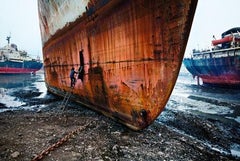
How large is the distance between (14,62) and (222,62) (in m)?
28.8

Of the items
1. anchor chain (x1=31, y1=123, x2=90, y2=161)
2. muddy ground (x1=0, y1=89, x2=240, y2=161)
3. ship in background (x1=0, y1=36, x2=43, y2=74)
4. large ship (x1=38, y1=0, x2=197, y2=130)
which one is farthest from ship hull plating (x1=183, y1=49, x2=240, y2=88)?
ship in background (x1=0, y1=36, x2=43, y2=74)

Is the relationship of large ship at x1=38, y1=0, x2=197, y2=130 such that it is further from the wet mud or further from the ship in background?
the ship in background

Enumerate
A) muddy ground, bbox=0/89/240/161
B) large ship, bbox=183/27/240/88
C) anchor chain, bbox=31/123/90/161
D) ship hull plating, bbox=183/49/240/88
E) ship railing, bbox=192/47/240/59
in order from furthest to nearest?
large ship, bbox=183/27/240/88 → ship hull plating, bbox=183/49/240/88 → ship railing, bbox=192/47/240/59 → muddy ground, bbox=0/89/240/161 → anchor chain, bbox=31/123/90/161

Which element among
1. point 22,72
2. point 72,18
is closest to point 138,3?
point 72,18

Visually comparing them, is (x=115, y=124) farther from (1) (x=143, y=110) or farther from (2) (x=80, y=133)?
(1) (x=143, y=110)

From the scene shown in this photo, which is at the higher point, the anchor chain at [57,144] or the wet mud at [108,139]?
the anchor chain at [57,144]

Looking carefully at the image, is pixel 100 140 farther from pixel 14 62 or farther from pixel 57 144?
pixel 14 62

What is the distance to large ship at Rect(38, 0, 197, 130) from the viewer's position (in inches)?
137

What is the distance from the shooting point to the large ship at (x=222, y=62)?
1309 centimetres

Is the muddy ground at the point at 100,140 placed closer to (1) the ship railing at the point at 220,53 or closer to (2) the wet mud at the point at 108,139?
(2) the wet mud at the point at 108,139

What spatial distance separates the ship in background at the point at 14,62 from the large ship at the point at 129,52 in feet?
88.4

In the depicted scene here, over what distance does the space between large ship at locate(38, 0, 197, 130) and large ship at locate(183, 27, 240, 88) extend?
10.8 m

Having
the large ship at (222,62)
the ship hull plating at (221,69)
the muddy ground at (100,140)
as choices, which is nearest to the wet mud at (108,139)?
the muddy ground at (100,140)

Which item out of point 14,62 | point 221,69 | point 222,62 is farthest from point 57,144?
point 14,62
